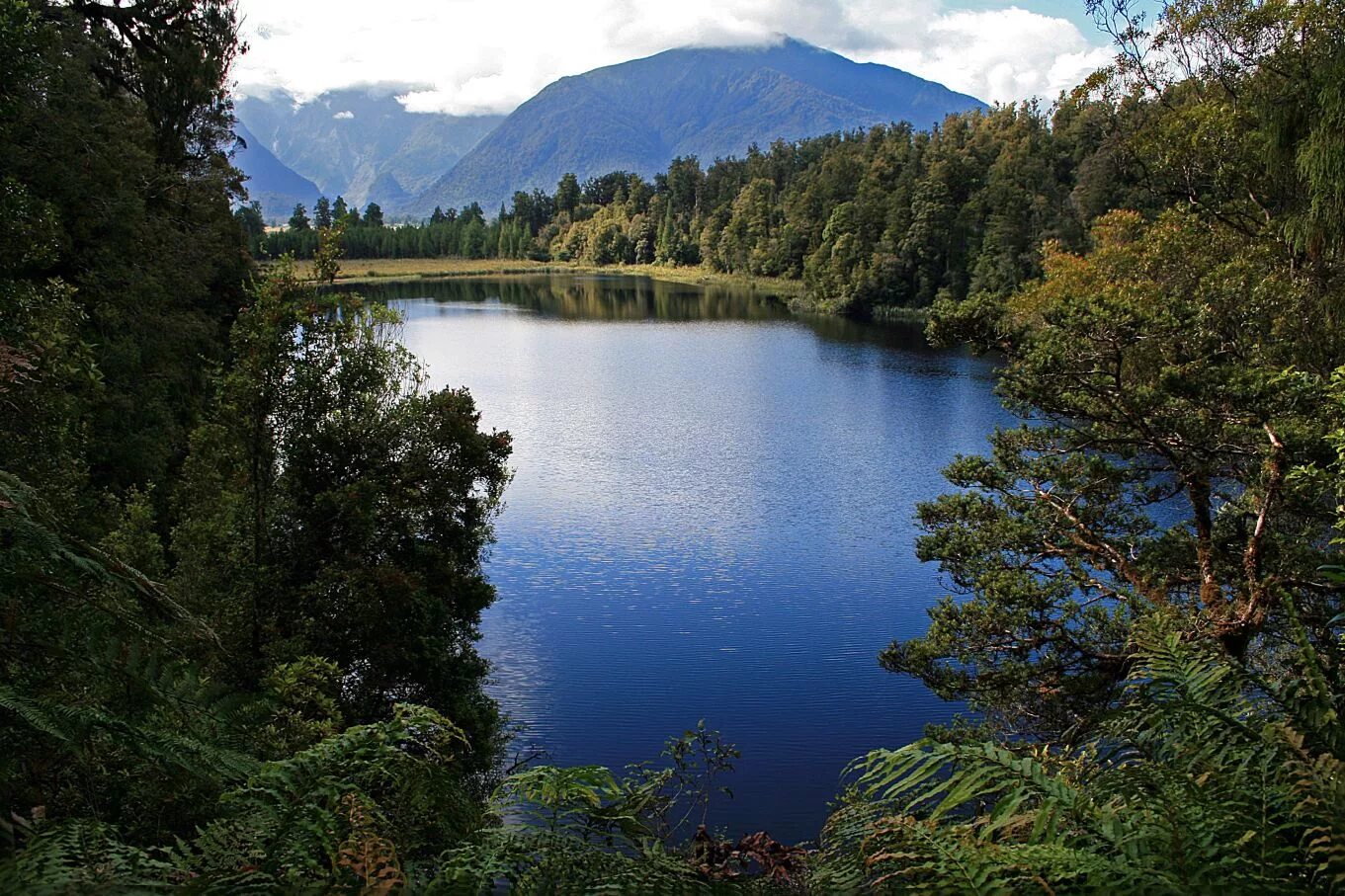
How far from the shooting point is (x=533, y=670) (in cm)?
1892

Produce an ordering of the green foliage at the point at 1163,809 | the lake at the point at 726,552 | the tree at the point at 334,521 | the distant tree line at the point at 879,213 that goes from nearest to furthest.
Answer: the green foliage at the point at 1163,809 → the tree at the point at 334,521 → the lake at the point at 726,552 → the distant tree line at the point at 879,213

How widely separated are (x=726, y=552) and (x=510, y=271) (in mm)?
111680

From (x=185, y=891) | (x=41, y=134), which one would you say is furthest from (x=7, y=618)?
(x=41, y=134)

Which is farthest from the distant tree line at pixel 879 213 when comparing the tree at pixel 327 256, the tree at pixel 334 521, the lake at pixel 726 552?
the tree at pixel 334 521

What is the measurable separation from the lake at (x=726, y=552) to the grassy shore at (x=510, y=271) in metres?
45.0

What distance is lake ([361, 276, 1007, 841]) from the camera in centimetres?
1698

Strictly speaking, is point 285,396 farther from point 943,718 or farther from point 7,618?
point 943,718

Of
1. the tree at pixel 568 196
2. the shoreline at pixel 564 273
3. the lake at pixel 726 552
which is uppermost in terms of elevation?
the tree at pixel 568 196

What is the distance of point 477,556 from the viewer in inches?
658

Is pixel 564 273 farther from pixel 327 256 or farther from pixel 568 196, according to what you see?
pixel 327 256

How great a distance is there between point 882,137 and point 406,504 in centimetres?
9701

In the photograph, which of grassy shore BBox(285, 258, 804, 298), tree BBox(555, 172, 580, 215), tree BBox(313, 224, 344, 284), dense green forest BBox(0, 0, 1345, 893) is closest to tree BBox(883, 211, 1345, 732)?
dense green forest BBox(0, 0, 1345, 893)

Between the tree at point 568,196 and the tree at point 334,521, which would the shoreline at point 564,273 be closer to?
the tree at point 568,196

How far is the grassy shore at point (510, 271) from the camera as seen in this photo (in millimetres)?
97188
